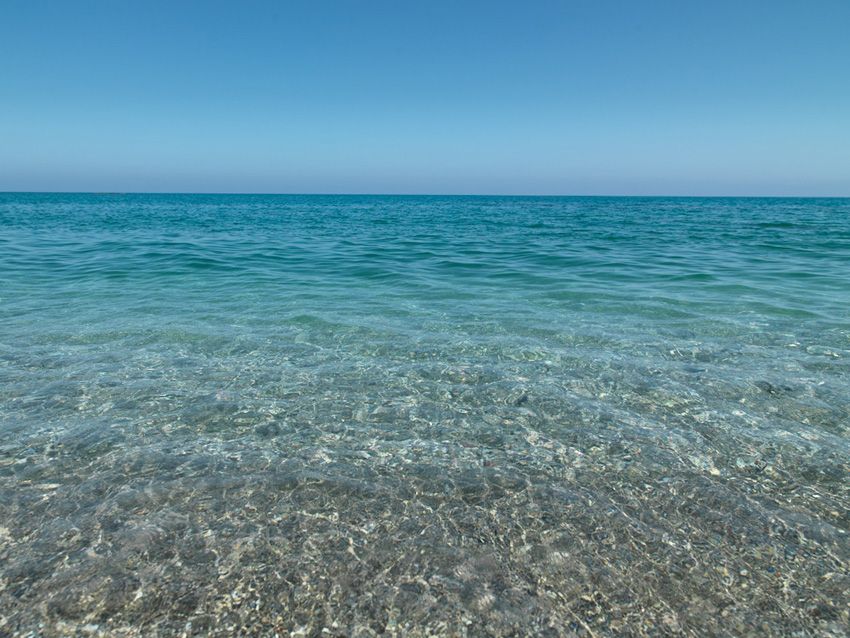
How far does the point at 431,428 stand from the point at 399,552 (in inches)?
72.8

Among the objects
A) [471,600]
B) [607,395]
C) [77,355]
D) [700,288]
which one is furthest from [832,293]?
[77,355]

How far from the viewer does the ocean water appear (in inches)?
121

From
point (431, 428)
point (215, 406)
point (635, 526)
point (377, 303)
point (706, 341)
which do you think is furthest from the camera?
point (377, 303)

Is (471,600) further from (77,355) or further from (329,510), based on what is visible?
(77,355)

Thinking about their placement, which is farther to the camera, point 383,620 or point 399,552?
point 399,552

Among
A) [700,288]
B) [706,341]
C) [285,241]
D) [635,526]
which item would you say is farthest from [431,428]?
[285,241]

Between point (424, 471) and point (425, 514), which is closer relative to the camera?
point (425, 514)

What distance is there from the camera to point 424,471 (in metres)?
4.46

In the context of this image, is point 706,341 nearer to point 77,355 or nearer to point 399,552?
point 399,552

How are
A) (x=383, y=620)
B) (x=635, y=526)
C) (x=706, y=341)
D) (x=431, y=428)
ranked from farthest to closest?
(x=706, y=341) → (x=431, y=428) → (x=635, y=526) → (x=383, y=620)

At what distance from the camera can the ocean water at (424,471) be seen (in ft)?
10.1

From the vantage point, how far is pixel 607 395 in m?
6.05

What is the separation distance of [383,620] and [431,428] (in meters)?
2.40

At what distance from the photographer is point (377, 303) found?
11.2 metres
